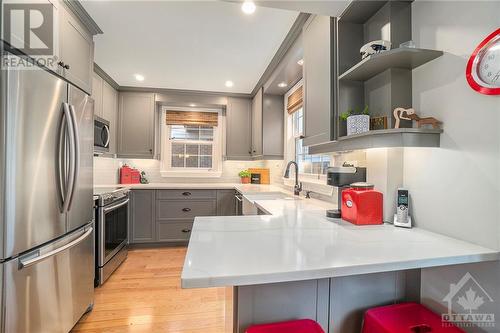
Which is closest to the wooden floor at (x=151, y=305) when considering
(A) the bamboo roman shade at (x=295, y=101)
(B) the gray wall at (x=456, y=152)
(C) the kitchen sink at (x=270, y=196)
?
(C) the kitchen sink at (x=270, y=196)

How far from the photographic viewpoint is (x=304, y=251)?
2.84ft

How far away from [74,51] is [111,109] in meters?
1.77

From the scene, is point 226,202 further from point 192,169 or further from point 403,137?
point 403,137

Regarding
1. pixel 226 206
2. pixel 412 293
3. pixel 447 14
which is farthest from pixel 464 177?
pixel 226 206

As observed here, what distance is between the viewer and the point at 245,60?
270cm

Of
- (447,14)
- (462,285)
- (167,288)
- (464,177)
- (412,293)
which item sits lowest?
(167,288)

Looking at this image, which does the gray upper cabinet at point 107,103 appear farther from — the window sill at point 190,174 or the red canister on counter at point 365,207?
the red canister on counter at point 365,207

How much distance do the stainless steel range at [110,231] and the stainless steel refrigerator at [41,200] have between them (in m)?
0.61

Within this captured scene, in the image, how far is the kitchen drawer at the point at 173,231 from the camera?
340 centimetres

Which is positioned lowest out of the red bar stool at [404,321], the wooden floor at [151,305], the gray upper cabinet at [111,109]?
the wooden floor at [151,305]

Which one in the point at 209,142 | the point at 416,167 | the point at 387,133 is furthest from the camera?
the point at 209,142

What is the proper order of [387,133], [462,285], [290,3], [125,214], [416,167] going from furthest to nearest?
[125,214] → [290,3] → [416,167] → [387,133] → [462,285]

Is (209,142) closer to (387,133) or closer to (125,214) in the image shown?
(125,214)

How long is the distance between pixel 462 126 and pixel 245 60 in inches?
86.8
